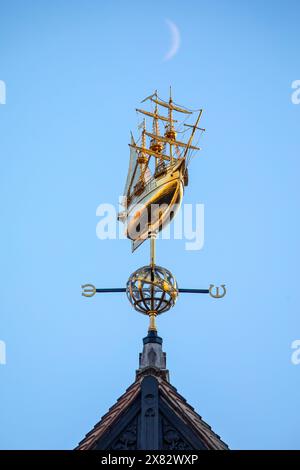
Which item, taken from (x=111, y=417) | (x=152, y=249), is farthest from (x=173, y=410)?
(x=152, y=249)

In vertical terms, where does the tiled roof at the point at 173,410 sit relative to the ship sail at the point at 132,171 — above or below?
below

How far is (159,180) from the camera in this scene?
31.9m

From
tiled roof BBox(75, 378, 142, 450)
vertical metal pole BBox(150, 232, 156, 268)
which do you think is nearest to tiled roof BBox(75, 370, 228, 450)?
tiled roof BBox(75, 378, 142, 450)

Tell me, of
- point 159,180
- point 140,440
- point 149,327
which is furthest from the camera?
point 159,180

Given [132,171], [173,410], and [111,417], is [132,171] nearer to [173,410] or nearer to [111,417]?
[111,417]

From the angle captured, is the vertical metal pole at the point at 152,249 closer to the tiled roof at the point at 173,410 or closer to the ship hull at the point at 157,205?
the ship hull at the point at 157,205

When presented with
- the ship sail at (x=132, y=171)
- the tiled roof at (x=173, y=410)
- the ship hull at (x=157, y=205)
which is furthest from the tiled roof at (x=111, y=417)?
the ship sail at (x=132, y=171)

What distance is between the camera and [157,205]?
104 ft

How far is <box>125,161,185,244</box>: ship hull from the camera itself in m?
31.5

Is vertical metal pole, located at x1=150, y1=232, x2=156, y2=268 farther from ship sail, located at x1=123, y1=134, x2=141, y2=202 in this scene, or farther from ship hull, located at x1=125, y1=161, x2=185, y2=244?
ship sail, located at x1=123, y1=134, x2=141, y2=202

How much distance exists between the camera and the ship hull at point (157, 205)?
1240 inches
